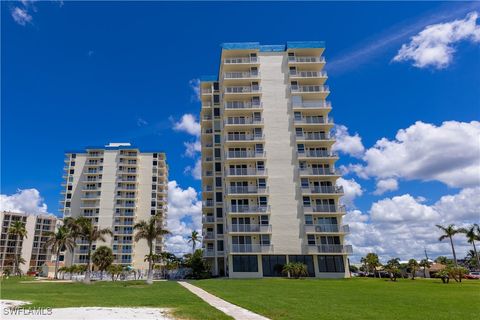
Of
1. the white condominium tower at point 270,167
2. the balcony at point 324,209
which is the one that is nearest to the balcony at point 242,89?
the white condominium tower at point 270,167

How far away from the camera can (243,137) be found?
59250 mm

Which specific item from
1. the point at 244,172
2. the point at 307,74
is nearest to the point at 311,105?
the point at 307,74

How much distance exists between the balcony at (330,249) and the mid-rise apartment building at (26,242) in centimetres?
12084

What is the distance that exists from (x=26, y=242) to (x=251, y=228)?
125 metres

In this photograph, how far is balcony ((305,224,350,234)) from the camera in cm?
5300

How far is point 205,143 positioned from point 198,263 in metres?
23.0

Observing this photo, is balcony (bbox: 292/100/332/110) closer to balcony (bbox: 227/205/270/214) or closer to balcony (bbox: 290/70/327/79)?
balcony (bbox: 290/70/327/79)

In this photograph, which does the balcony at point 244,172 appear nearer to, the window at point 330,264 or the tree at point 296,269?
the tree at point 296,269

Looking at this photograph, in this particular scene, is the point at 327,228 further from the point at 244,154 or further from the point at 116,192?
the point at 116,192

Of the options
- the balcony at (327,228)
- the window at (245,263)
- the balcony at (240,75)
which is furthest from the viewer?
the balcony at (240,75)

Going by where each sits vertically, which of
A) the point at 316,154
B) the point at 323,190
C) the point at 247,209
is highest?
the point at 316,154

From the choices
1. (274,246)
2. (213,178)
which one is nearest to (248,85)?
(213,178)

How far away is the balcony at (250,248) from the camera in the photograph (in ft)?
170

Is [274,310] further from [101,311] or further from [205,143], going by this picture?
[205,143]
